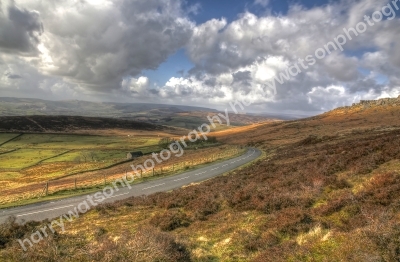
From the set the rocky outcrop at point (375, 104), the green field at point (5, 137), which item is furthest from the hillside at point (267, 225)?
the green field at point (5, 137)

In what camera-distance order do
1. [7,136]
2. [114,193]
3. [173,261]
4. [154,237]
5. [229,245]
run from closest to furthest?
1. [173,261]
2. [154,237]
3. [229,245]
4. [114,193]
5. [7,136]

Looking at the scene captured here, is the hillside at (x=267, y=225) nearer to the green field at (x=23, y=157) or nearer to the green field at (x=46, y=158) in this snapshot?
the green field at (x=46, y=158)

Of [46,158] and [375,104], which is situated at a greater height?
[375,104]

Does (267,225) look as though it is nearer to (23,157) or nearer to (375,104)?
(23,157)

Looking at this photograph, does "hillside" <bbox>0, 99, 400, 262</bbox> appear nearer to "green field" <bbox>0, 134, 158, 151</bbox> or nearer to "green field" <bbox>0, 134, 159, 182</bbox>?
"green field" <bbox>0, 134, 159, 182</bbox>

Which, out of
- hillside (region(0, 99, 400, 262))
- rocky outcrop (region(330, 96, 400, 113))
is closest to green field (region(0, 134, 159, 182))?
hillside (region(0, 99, 400, 262))

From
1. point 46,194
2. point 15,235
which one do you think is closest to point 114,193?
point 46,194

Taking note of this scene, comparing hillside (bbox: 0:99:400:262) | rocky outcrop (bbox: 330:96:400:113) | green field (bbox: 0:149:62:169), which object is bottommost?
green field (bbox: 0:149:62:169)

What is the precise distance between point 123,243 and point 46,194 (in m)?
28.7

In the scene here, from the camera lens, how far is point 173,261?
8.88 m

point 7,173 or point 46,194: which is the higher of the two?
point 46,194

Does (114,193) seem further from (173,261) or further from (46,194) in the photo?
(173,261)

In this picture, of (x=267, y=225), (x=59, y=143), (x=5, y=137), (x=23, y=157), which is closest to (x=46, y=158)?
(x=23, y=157)

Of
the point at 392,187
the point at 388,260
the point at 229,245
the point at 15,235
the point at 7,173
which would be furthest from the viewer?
the point at 7,173
